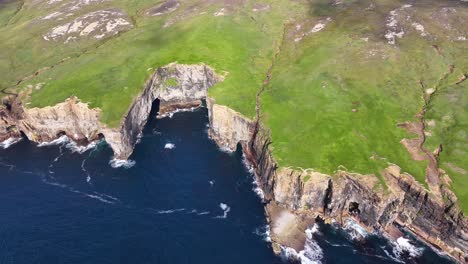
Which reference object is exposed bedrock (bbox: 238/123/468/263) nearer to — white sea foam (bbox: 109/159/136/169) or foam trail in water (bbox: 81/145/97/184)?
white sea foam (bbox: 109/159/136/169)

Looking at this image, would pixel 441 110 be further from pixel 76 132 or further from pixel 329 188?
pixel 76 132

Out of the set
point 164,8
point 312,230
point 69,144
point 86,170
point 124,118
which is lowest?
point 312,230

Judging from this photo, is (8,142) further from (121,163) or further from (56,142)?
Result: (121,163)

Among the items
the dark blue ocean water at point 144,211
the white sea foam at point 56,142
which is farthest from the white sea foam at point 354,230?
the white sea foam at point 56,142

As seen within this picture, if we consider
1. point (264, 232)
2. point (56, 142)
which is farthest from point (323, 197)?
point (56, 142)

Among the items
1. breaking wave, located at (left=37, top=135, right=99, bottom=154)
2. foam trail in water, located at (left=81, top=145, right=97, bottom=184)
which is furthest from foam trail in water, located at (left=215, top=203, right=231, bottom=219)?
breaking wave, located at (left=37, top=135, right=99, bottom=154)

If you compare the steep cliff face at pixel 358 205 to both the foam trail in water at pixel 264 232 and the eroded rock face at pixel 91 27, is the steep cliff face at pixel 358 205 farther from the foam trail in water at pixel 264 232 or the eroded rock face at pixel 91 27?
the eroded rock face at pixel 91 27
